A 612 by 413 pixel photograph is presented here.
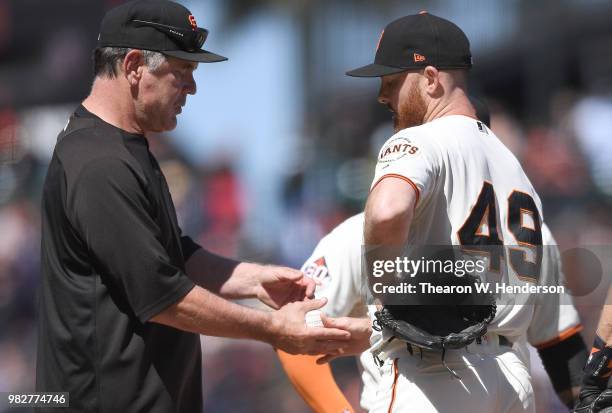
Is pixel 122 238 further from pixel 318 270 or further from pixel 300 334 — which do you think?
pixel 318 270

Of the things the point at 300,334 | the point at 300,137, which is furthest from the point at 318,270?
the point at 300,137

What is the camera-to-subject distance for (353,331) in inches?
145

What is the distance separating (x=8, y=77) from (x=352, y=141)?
5.39m

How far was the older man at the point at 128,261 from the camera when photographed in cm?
325

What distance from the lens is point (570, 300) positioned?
13.7 feet

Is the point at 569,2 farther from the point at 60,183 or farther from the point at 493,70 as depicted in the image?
the point at 60,183

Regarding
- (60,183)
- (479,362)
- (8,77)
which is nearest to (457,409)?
A: (479,362)

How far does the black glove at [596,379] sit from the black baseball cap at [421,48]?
1.19 meters

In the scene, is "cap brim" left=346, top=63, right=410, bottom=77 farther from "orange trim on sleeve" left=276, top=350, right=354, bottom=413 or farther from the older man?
"orange trim on sleeve" left=276, top=350, right=354, bottom=413

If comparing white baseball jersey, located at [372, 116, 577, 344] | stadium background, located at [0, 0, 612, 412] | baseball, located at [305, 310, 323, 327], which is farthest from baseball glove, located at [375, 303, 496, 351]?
stadium background, located at [0, 0, 612, 412]

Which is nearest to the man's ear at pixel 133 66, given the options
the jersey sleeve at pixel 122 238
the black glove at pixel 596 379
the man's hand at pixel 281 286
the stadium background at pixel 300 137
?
the jersey sleeve at pixel 122 238

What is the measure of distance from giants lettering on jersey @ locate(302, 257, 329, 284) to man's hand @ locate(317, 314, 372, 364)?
1.37 feet

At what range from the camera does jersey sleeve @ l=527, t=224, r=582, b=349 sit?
13.2ft

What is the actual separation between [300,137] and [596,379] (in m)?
6.28
